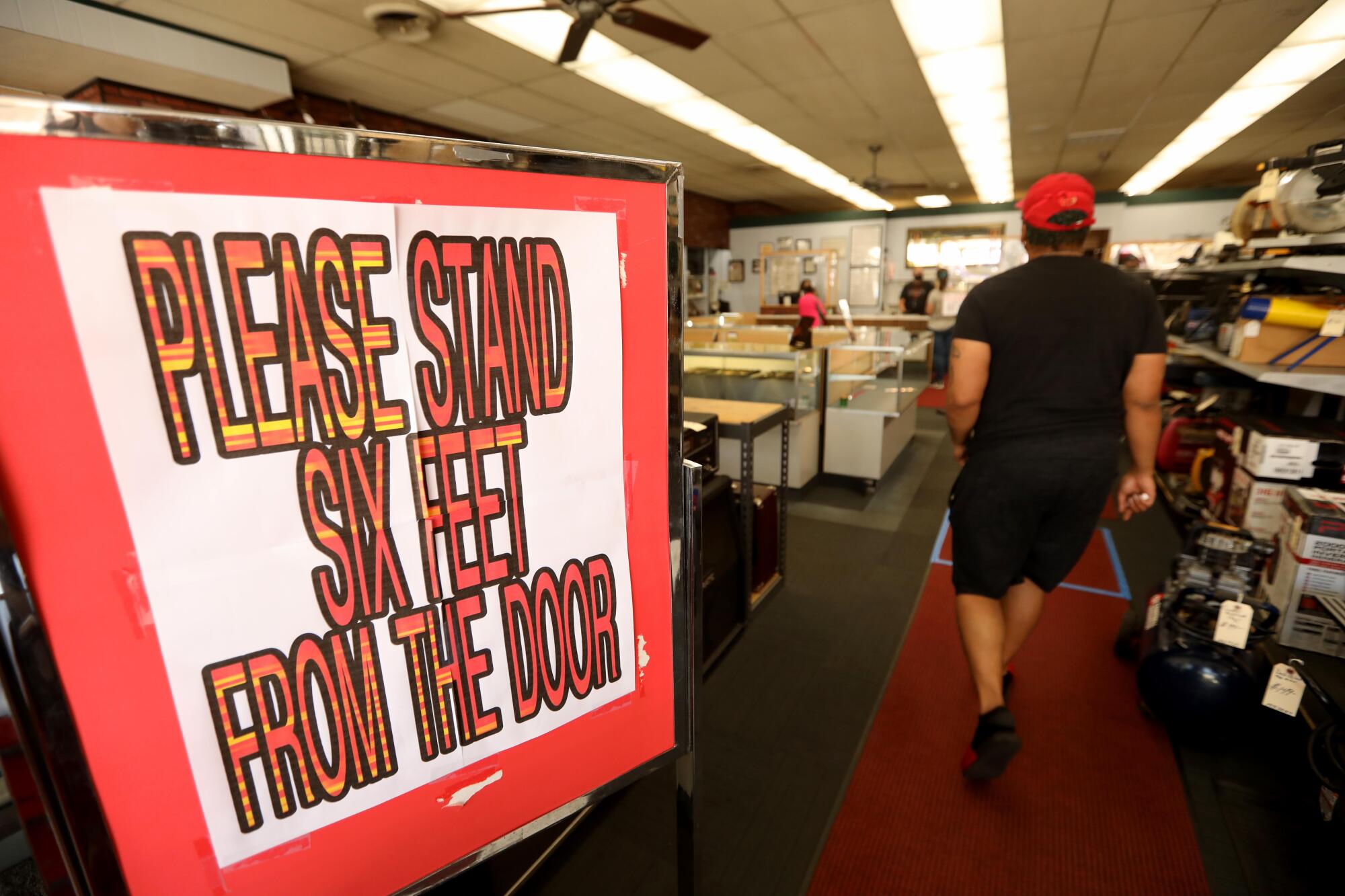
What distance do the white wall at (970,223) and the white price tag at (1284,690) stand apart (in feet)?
34.6

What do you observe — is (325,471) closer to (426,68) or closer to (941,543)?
(941,543)

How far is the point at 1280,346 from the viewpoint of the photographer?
2.31 meters

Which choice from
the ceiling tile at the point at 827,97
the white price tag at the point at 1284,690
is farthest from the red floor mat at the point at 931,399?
the white price tag at the point at 1284,690

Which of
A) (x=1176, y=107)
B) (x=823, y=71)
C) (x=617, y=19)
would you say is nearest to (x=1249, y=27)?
(x=1176, y=107)

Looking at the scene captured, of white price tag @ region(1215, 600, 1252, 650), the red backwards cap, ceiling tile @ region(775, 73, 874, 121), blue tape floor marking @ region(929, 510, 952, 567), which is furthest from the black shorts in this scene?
ceiling tile @ region(775, 73, 874, 121)

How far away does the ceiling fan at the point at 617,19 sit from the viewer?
114 inches

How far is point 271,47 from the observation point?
3865 millimetres

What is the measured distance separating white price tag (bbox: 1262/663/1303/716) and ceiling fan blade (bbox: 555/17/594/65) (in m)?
3.53

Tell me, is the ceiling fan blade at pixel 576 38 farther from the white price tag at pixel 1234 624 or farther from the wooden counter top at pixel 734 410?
the white price tag at pixel 1234 624

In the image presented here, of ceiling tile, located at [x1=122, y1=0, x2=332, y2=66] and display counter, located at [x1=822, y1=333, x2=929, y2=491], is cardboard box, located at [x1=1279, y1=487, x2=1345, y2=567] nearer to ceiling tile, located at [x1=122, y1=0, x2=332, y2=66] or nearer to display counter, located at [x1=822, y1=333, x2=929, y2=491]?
display counter, located at [x1=822, y1=333, x2=929, y2=491]

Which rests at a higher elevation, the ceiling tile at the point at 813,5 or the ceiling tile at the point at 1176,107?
the ceiling tile at the point at 813,5

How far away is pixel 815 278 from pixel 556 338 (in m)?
12.4

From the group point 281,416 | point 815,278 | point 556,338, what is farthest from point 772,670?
point 815,278

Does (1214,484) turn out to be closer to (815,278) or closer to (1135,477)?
(1135,477)
